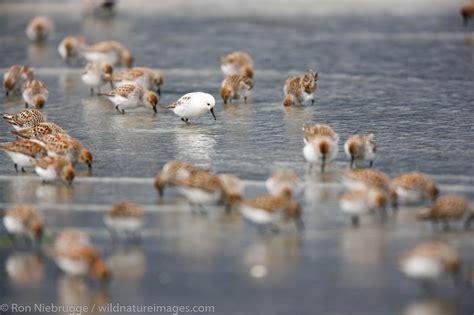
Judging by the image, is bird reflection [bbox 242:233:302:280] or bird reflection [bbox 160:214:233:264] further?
bird reflection [bbox 160:214:233:264]

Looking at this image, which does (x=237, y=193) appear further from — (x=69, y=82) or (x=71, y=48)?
(x=71, y=48)

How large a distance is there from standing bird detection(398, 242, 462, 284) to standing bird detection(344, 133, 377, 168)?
3.95 m

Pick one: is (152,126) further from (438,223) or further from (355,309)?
(355,309)

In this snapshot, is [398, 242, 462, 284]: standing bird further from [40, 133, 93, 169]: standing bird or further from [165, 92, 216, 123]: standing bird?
[165, 92, 216, 123]: standing bird

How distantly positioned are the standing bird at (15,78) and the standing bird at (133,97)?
245 cm

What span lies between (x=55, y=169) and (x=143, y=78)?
242 inches

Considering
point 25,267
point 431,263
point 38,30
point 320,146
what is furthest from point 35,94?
point 431,263

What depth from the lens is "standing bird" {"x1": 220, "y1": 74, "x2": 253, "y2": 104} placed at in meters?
18.3

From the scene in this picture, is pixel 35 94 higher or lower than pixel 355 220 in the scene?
higher

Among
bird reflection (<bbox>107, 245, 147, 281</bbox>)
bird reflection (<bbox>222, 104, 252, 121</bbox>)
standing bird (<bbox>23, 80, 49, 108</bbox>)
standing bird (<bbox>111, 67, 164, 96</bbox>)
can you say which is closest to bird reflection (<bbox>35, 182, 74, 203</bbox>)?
bird reflection (<bbox>107, 245, 147, 281</bbox>)

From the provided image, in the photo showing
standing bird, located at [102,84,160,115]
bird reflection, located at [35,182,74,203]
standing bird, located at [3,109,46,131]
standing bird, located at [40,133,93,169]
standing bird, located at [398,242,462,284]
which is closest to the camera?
standing bird, located at [398,242,462,284]

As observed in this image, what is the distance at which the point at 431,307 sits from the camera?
9430 mm

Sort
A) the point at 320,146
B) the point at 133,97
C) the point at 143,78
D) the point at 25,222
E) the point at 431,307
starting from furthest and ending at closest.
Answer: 1. the point at 143,78
2. the point at 133,97
3. the point at 320,146
4. the point at 25,222
5. the point at 431,307

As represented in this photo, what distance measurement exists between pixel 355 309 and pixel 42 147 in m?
6.01
